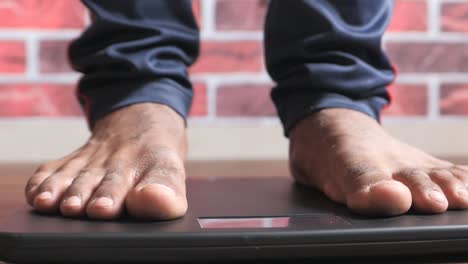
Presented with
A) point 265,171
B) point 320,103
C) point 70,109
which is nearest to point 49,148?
point 70,109

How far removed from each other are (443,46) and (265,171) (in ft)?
2.11

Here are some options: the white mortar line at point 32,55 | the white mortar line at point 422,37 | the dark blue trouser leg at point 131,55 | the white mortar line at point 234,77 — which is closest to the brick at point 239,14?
the white mortar line at point 234,77

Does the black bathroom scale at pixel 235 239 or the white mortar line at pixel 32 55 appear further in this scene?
the white mortar line at pixel 32 55

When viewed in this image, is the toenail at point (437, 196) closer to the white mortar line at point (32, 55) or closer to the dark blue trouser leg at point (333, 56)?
the dark blue trouser leg at point (333, 56)

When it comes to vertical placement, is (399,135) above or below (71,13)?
below

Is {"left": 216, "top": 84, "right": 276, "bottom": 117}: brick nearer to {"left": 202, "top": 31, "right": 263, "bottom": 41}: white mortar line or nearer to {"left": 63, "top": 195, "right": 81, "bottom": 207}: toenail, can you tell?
{"left": 202, "top": 31, "right": 263, "bottom": 41}: white mortar line

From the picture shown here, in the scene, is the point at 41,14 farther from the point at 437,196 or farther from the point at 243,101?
the point at 437,196

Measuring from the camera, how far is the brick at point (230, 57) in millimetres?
1517

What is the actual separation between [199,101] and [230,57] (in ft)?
0.44

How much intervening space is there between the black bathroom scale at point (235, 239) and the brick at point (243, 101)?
3.07ft

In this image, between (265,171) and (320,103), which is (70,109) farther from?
(320,103)

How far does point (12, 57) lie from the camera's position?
4.81 feet

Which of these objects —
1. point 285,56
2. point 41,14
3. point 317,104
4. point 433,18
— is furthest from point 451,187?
point 41,14

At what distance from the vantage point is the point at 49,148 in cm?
149
